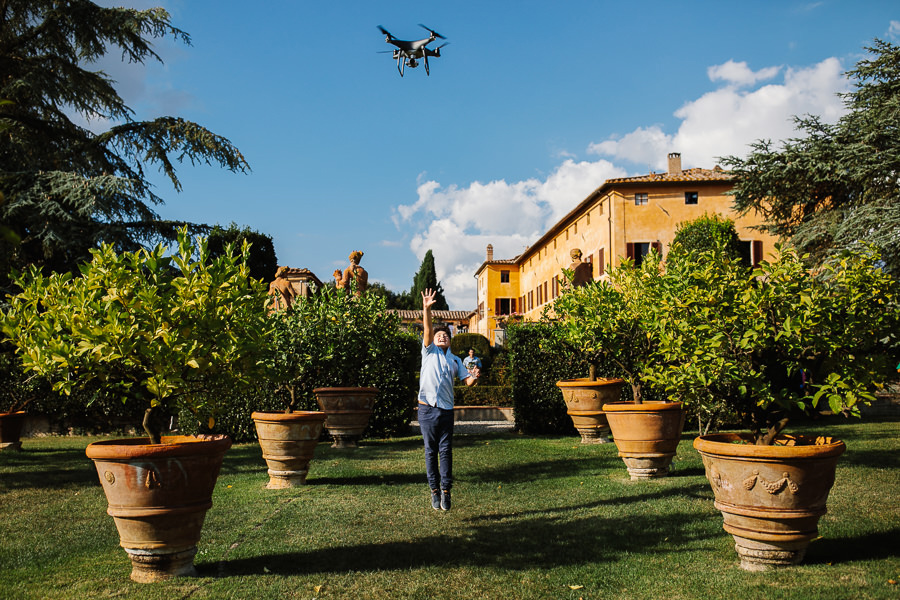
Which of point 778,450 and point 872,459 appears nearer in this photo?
point 778,450

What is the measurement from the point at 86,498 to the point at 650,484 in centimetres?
564

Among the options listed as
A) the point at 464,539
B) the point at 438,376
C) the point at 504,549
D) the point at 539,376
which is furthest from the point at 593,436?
the point at 504,549

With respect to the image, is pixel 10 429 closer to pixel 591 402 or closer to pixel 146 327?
pixel 146 327

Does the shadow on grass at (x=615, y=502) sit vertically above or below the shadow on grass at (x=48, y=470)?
above

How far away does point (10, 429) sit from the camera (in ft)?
32.6

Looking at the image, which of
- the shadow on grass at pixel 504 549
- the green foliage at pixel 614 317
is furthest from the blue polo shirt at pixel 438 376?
the green foliage at pixel 614 317

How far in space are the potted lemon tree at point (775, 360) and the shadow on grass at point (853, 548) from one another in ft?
0.80

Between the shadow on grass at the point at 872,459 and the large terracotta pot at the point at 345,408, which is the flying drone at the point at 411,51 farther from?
the shadow on grass at the point at 872,459

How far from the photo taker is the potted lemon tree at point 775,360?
145 inches

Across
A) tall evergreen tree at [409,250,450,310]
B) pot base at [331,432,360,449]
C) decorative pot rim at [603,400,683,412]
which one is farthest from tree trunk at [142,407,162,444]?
tall evergreen tree at [409,250,450,310]

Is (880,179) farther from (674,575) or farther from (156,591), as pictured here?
(156,591)

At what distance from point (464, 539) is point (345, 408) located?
5157 millimetres

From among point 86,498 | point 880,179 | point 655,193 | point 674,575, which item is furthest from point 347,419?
point 655,193

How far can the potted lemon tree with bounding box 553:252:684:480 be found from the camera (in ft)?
21.7
